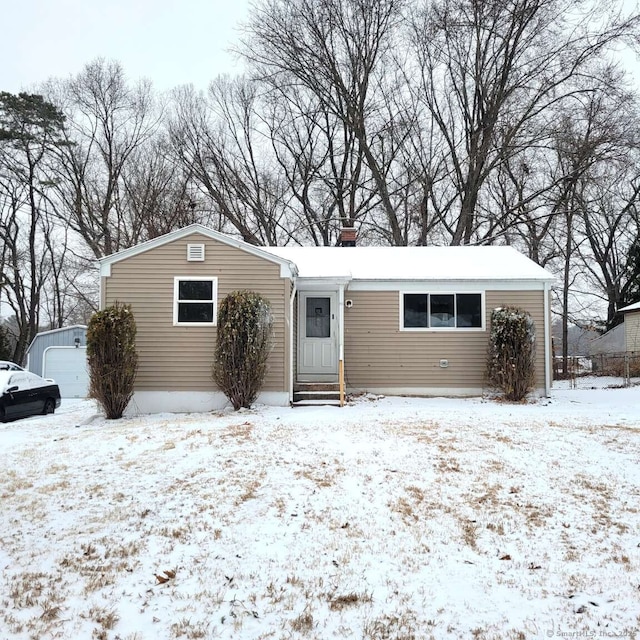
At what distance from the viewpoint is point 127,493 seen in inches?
213

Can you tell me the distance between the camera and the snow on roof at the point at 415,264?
502 inches

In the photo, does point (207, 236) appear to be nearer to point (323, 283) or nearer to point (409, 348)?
point (323, 283)

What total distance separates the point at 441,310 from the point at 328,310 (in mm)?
2608

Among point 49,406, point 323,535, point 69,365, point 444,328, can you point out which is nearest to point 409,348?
point 444,328

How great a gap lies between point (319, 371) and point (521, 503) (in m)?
7.84

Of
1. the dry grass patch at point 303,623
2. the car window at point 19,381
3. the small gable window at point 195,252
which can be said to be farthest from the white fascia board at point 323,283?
the dry grass patch at point 303,623

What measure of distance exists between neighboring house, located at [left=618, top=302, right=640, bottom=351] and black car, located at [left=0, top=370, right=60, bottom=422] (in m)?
18.7

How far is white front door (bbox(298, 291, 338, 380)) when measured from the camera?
502 inches

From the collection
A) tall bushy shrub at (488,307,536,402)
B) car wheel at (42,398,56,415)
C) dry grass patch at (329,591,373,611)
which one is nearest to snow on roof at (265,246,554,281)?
tall bushy shrub at (488,307,536,402)

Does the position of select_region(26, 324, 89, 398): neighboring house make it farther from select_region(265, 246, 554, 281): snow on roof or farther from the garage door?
select_region(265, 246, 554, 281): snow on roof

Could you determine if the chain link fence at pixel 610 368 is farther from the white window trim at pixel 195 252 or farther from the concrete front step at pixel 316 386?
the white window trim at pixel 195 252

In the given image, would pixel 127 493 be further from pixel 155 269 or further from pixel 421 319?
pixel 421 319

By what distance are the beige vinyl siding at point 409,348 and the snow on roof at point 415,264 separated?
1.62 feet

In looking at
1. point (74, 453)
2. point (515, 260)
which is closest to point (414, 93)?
point (515, 260)
